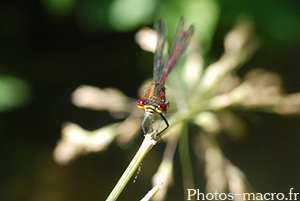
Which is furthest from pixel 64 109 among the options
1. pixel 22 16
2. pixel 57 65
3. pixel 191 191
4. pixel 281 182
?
pixel 281 182

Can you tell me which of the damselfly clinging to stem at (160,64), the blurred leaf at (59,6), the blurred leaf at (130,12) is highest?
the blurred leaf at (59,6)

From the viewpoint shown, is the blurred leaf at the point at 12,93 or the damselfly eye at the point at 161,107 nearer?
the damselfly eye at the point at 161,107

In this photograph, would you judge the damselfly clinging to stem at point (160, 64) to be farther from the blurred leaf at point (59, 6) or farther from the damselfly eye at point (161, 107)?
the blurred leaf at point (59, 6)

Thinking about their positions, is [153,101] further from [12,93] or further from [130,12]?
[12,93]

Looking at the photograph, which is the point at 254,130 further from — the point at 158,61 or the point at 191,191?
the point at 158,61

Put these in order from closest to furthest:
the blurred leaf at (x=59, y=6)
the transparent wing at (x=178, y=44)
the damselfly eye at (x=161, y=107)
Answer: the damselfly eye at (x=161, y=107)
the transparent wing at (x=178, y=44)
the blurred leaf at (x=59, y=6)

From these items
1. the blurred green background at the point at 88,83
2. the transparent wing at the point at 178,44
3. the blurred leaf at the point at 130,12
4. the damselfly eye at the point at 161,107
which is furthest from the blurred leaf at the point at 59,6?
the damselfly eye at the point at 161,107

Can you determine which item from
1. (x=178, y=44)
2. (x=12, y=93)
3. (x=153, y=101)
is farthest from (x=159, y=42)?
(x=12, y=93)
